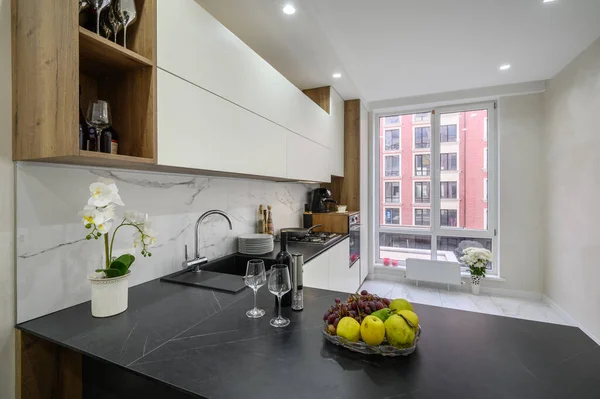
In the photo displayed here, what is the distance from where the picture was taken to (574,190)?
2.86 metres

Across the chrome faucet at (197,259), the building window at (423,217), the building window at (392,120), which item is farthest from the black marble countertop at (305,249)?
the building window at (392,120)

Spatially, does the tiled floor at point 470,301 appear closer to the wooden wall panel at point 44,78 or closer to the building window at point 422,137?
the building window at point 422,137

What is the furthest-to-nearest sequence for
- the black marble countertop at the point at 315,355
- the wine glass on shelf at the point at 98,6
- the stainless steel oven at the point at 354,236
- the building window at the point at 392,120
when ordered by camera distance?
the building window at the point at 392,120 → the stainless steel oven at the point at 354,236 → the wine glass on shelf at the point at 98,6 → the black marble countertop at the point at 315,355

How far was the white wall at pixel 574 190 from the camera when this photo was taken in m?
2.54

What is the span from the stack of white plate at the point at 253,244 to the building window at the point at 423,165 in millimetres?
3013

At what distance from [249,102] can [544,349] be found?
1.76 metres

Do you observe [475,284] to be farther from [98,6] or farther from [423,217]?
[98,6]

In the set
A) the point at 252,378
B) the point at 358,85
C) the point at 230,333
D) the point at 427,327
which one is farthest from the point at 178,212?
the point at 358,85

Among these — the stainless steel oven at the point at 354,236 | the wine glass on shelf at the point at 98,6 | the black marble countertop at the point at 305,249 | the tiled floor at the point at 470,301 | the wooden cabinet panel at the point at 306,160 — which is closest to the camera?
the wine glass on shelf at the point at 98,6

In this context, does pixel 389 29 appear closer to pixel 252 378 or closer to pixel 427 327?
pixel 427 327

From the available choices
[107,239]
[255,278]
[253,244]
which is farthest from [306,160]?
[107,239]

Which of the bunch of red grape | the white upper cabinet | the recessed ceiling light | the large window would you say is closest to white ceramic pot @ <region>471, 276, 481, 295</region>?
the large window

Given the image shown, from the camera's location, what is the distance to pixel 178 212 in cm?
173

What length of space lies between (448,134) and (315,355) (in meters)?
4.14
